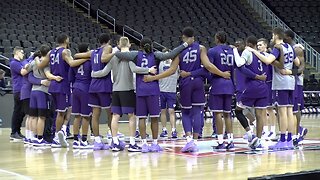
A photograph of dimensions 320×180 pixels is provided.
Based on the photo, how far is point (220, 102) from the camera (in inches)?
331

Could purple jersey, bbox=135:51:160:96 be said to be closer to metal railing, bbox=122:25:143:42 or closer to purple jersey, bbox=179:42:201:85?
purple jersey, bbox=179:42:201:85

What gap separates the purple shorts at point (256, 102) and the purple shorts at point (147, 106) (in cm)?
133

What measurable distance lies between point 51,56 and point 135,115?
1759 mm

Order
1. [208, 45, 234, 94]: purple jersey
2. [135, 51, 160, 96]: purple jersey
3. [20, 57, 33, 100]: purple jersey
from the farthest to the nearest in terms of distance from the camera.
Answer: [20, 57, 33, 100]: purple jersey < [208, 45, 234, 94]: purple jersey < [135, 51, 160, 96]: purple jersey

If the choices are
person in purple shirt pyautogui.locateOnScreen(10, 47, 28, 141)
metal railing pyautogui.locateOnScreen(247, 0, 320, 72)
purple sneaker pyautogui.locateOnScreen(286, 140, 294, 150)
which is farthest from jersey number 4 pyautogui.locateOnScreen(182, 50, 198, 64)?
metal railing pyautogui.locateOnScreen(247, 0, 320, 72)

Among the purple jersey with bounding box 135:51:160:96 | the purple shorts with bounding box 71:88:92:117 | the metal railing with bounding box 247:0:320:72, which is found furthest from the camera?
the metal railing with bounding box 247:0:320:72

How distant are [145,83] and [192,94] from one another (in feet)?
2.22

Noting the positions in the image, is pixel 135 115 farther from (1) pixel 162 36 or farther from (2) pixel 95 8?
(2) pixel 95 8

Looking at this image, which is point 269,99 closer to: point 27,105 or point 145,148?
point 145,148

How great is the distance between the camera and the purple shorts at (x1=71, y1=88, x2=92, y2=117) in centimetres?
890

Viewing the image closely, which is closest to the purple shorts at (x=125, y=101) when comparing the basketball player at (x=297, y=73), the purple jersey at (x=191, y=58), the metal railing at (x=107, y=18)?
the purple jersey at (x=191, y=58)

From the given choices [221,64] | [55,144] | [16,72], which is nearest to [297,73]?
[221,64]

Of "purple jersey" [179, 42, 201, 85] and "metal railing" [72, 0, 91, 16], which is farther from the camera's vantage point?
"metal railing" [72, 0, 91, 16]

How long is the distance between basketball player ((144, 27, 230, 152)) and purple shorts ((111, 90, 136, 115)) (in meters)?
0.45
